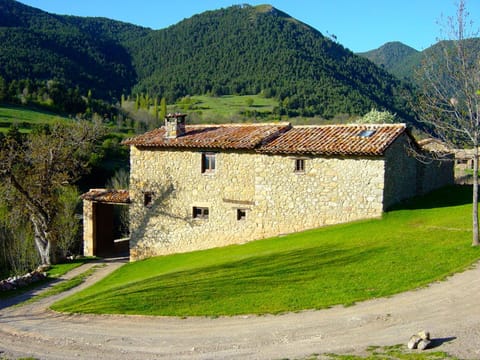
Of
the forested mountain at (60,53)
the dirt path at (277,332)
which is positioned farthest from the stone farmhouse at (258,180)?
the forested mountain at (60,53)

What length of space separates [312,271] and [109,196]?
56.5 feet

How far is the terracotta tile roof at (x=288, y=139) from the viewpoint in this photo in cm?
2113

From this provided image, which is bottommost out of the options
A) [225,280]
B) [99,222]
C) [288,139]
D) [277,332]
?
[277,332]

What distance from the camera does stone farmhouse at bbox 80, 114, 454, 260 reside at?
21.2 metres

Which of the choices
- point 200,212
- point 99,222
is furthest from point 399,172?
point 99,222

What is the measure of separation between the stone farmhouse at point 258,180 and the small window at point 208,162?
53 millimetres

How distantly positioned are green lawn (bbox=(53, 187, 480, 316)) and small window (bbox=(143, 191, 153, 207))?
→ 6012 millimetres

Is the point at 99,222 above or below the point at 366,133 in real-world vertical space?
below

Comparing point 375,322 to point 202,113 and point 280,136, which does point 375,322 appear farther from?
point 202,113

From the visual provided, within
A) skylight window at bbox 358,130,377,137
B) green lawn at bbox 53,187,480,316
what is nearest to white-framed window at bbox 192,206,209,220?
green lawn at bbox 53,187,480,316

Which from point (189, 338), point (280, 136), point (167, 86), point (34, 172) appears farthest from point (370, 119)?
point (167, 86)

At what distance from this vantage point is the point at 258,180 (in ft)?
76.5

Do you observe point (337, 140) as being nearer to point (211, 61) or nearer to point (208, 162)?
point (208, 162)

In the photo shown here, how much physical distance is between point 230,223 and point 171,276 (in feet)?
22.7
